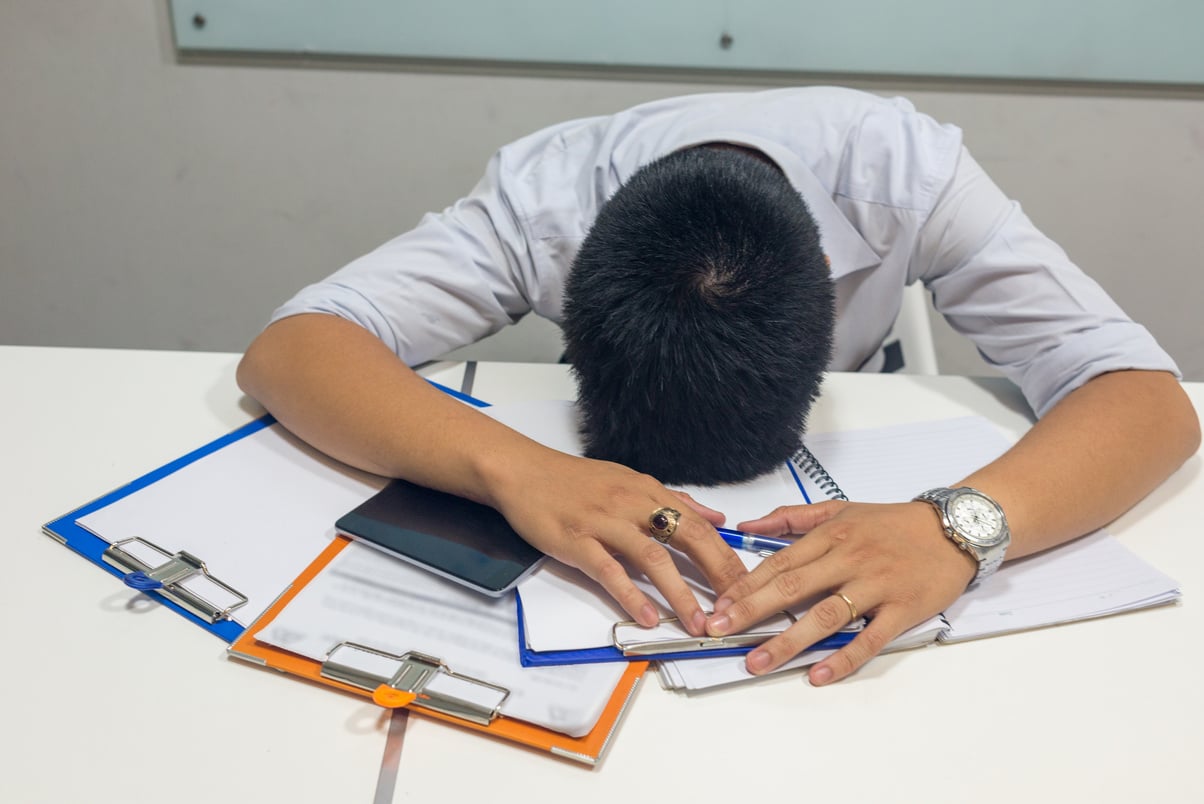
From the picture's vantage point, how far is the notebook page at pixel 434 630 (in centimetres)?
53

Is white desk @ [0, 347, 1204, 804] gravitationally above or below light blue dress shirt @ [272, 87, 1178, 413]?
below

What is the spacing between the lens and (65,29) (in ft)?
5.49

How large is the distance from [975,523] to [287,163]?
1.62 m

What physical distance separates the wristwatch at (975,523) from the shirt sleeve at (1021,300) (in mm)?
276

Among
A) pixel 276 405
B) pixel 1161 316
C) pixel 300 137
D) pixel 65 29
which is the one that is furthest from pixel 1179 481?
pixel 65 29

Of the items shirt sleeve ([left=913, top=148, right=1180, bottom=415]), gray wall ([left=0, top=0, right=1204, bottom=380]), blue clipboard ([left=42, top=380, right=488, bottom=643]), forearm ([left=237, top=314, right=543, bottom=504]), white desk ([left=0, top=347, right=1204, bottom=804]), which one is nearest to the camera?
white desk ([left=0, top=347, right=1204, bottom=804])

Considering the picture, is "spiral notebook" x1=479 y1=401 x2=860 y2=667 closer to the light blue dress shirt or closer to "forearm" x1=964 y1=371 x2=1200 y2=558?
"forearm" x1=964 y1=371 x2=1200 y2=558

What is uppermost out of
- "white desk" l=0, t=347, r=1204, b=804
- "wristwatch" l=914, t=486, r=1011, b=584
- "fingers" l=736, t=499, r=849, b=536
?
"wristwatch" l=914, t=486, r=1011, b=584

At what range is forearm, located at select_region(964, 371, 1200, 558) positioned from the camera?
69cm

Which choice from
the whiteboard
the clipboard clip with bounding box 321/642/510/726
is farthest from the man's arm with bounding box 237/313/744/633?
the whiteboard

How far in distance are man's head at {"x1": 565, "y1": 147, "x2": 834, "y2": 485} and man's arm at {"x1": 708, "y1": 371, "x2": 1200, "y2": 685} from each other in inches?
3.3

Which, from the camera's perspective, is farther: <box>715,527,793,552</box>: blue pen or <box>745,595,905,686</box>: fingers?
<box>715,527,793,552</box>: blue pen

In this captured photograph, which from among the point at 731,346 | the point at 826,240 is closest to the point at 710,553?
the point at 731,346

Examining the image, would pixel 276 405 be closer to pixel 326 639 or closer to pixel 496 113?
pixel 326 639
